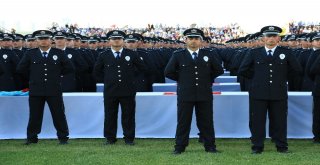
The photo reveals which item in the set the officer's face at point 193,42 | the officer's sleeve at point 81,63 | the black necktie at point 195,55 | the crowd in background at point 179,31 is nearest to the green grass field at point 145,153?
the black necktie at point 195,55

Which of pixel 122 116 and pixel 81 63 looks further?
pixel 81 63

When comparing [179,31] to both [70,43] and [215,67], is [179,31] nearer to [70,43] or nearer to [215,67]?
[70,43]

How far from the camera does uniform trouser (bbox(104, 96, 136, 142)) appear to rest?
A: 938 centimetres

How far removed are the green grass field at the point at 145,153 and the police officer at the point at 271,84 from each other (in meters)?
0.31

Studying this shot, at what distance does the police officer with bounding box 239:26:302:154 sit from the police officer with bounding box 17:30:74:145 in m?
3.24

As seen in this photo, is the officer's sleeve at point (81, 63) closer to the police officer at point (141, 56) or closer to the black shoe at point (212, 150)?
the police officer at point (141, 56)

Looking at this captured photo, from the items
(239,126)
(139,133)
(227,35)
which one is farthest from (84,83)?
(227,35)

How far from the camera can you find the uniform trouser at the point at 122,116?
9.38 meters

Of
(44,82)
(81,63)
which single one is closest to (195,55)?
(44,82)

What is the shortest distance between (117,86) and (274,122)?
2706 mm

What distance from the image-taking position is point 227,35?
62344 millimetres

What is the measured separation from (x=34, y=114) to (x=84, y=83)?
16.1 ft

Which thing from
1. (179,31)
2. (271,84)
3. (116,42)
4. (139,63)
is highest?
(116,42)

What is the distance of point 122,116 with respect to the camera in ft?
30.9
